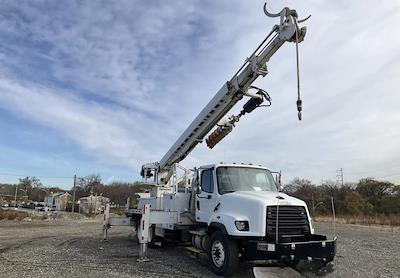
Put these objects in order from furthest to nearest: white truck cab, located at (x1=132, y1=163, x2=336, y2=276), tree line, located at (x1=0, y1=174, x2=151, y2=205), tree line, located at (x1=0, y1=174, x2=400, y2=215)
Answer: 1. tree line, located at (x1=0, y1=174, x2=151, y2=205)
2. tree line, located at (x1=0, y1=174, x2=400, y2=215)
3. white truck cab, located at (x1=132, y1=163, x2=336, y2=276)

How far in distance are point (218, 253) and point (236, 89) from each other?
4.29 meters

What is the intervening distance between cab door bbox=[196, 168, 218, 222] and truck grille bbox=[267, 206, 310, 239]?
70.5 inches

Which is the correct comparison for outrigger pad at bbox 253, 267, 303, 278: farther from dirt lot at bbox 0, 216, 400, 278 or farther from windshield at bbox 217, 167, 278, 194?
windshield at bbox 217, 167, 278, 194

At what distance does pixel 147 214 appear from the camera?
35.3 feet

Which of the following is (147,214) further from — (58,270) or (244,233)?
(244,233)

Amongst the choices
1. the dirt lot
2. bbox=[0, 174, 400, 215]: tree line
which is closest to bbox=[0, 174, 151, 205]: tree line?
bbox=[0, 174, 400, 215]: tree line

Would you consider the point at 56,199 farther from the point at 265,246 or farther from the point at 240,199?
the point at 265,246

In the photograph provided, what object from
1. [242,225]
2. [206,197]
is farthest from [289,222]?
[206,197]

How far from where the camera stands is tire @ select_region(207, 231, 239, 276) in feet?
26.5

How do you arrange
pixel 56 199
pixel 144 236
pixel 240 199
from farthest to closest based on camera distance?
1. pixel 56 199
2. pixel 144 236
3. pixel 240 199

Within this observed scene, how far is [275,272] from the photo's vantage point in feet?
25.5

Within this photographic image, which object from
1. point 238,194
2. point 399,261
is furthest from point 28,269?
point 399,261

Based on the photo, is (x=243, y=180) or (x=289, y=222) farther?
(x=243, y=180)

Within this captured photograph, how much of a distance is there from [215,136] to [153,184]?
12.6ft
